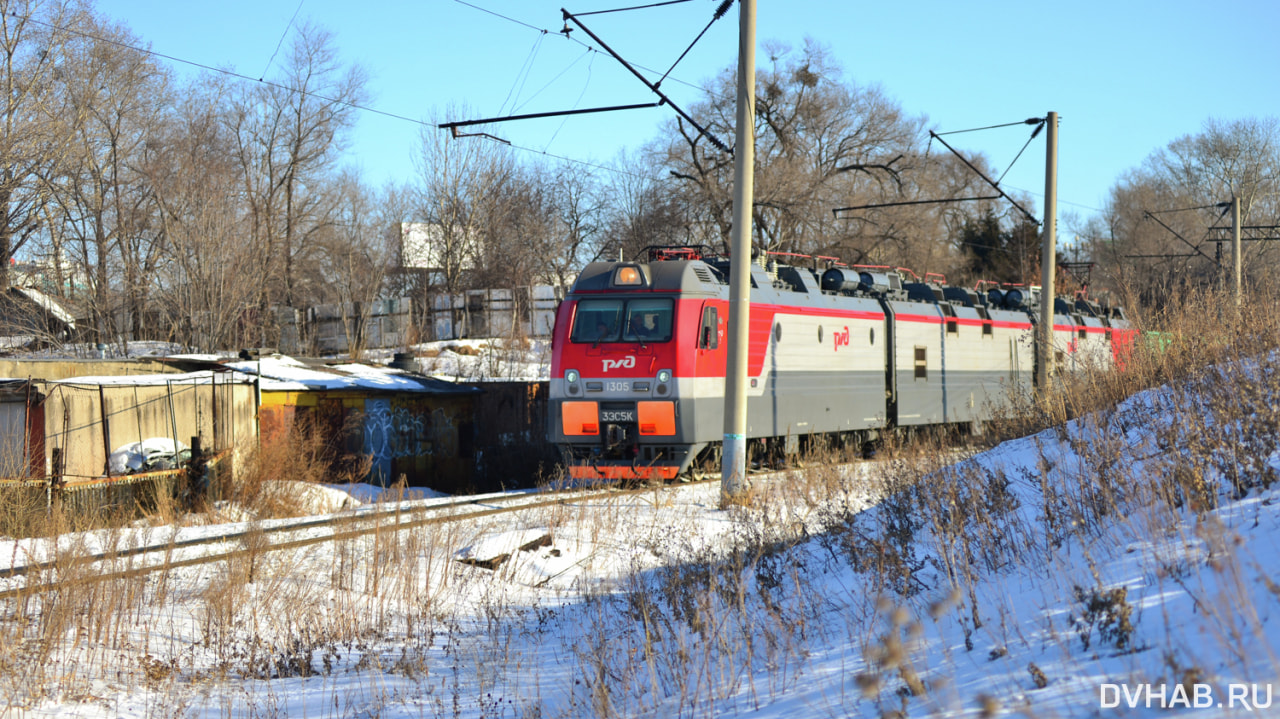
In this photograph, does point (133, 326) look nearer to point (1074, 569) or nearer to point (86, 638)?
point (86, 638)

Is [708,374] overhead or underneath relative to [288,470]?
overhead

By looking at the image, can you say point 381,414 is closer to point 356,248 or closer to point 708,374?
point 708,374

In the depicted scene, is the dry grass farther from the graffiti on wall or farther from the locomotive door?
the locomotive door

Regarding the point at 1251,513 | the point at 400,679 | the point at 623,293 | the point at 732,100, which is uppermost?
the point at 732,100

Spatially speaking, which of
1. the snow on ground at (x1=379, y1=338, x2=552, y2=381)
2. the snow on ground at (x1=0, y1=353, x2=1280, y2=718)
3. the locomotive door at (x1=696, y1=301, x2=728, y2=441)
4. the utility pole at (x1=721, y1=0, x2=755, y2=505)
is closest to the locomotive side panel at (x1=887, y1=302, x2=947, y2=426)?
the locomotive door at (x1=696, y1=301, x2=728, y2=441)

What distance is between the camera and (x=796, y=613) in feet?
22.5

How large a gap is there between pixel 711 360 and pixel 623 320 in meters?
1.51

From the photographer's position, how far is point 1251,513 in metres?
5.36

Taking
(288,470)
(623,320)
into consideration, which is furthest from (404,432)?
(623,320)

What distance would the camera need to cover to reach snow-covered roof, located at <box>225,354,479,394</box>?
20125 mm

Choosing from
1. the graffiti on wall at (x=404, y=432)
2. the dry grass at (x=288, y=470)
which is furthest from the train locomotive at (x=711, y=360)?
the graffiti on wall at (x=404, y=432)

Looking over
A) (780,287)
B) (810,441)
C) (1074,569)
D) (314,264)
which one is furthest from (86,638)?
(314,264)

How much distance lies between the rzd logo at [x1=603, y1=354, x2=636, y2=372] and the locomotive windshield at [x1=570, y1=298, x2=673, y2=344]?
300mm

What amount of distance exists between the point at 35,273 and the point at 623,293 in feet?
80.6
